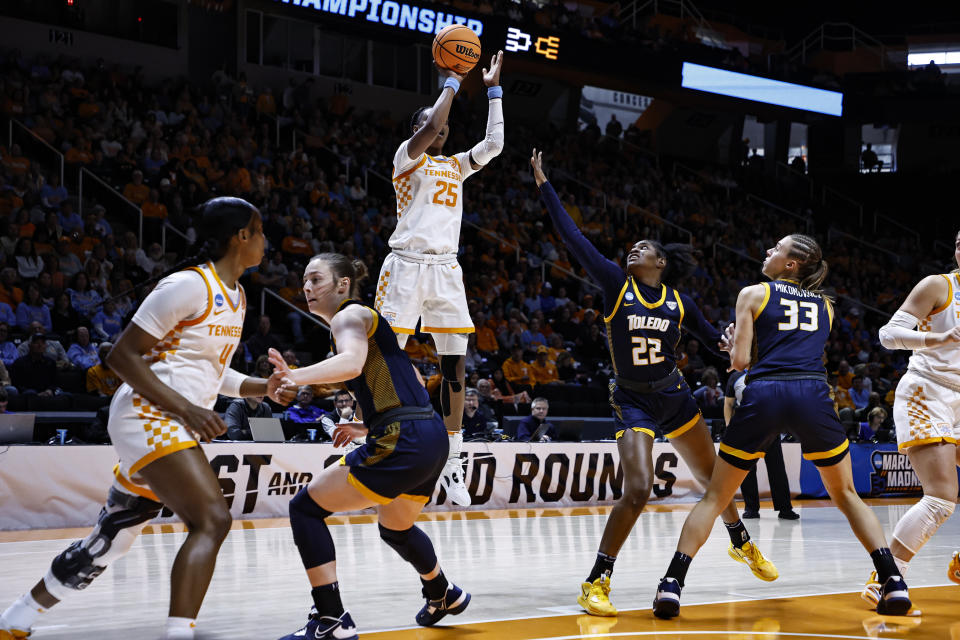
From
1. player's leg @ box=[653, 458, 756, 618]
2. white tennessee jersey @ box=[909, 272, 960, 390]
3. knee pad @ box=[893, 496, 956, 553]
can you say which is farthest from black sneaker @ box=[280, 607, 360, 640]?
white tennessee jersey @ box=[909, 272, 960, 390]

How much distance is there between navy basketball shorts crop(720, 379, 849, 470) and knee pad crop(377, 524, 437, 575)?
171 centimetres

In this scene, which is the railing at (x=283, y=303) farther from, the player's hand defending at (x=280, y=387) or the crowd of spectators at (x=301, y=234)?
the player's hand defending at (x=280, y=387)

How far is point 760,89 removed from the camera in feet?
86.8

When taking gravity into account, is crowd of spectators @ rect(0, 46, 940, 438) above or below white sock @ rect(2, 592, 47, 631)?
above

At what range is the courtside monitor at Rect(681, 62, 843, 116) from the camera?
25.5 meters

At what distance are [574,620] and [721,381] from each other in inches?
578

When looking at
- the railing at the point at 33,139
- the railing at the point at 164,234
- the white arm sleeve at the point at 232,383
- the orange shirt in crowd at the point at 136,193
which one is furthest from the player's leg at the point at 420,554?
the railing at the point at 33,139

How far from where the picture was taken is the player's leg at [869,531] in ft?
18.0

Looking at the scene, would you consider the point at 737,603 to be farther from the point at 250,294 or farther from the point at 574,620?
the point at 250,294

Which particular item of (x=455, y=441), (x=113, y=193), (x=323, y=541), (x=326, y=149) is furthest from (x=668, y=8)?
(x=323, y=541)

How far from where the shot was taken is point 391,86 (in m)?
25.3

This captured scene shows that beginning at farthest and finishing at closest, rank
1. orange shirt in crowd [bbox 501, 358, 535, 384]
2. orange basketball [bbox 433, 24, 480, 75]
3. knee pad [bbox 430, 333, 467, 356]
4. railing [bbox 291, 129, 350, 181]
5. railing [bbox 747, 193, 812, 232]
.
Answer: railing [bbox 747, 193, 812, 232] → railing [bbox 291, 129, 350, 181] → orange shirt in crowd [bbox 501, 358, 535, 384] → knee pad [bbox 430, 333, 467, 356] → orange basketball [bbox 433, 24, 480, 75]

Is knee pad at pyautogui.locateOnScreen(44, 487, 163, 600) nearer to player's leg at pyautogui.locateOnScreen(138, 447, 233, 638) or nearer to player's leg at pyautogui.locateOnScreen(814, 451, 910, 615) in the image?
player's leg at pyautogui.locateOnScreen(138, 447, 233, 638)

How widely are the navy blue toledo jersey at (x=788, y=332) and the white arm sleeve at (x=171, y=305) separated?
3091 millimetres
